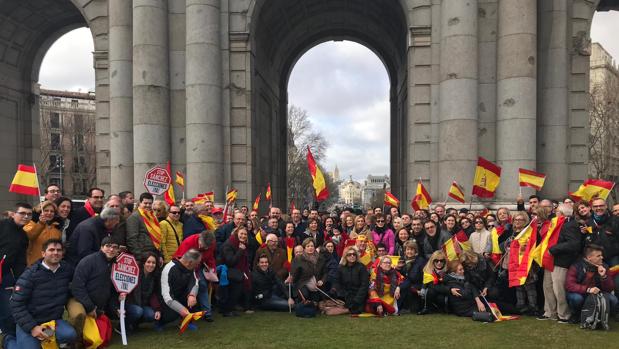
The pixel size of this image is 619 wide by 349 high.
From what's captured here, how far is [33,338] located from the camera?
261 inches

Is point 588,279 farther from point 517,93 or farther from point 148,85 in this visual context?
point 148,85

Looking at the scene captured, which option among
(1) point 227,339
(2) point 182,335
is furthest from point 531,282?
(2) point 182,335

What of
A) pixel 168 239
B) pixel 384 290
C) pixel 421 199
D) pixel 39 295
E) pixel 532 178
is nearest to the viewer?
pixel 39 295

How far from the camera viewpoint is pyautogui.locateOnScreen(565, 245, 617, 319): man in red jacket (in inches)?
323

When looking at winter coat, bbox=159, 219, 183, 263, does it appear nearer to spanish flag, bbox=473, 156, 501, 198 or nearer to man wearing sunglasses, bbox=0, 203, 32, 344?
man wearing sunglasses, bbox=0, 203, 32, 344

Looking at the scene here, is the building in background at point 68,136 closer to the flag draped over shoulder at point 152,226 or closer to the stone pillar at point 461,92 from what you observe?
the stone pillar at point 461,92

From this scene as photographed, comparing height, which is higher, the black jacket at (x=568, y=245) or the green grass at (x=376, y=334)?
the black jacket at (x=568, y=245)

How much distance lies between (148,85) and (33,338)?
39.2 feet

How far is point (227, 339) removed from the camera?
8055mm

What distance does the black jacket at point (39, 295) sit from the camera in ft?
21.5

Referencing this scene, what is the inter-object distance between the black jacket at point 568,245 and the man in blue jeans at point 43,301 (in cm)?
802

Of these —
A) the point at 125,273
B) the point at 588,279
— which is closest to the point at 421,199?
the point at 588,279

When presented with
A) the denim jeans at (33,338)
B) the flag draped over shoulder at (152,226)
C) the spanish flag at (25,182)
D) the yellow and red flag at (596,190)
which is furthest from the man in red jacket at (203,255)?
the yellow and red flag at (596,190)

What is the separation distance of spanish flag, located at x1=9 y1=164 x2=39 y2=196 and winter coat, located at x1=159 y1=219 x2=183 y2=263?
98.3 inches
